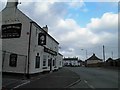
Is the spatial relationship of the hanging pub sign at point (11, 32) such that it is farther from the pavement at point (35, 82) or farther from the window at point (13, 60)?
the window at point (13, 60)

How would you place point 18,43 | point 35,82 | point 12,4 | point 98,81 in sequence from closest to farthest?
point 35,82, point 98,81, point 18,43, point 12,4

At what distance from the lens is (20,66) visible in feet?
83.5

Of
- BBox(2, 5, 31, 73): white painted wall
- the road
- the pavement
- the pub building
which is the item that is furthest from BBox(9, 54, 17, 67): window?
the road

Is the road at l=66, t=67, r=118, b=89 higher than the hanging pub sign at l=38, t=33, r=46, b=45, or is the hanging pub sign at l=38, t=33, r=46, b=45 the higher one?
the hanging pub sign at l=38, t=33, r=46, b=45

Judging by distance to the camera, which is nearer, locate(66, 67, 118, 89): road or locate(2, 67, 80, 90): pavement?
locate(2, 67, 80, 90): pavement

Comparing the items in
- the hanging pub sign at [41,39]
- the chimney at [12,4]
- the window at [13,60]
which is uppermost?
the chimney at [12,4]

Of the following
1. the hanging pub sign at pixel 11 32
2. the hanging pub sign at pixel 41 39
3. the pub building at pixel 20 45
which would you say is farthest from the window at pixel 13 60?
the hanging pub sign at pixel 11 32

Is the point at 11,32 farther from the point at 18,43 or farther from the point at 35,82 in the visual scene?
the point at 18,43

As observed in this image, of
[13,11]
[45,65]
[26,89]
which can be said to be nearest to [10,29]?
[13,11]

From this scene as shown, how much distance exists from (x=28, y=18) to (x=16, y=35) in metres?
5.66

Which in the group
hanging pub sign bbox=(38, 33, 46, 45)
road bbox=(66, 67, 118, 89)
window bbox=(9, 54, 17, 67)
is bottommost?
road bbox=(66, 67, 118, 89)

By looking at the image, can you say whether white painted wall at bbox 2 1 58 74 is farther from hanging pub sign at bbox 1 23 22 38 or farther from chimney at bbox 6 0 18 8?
hanging pub sign at bbox 1 23 22 38

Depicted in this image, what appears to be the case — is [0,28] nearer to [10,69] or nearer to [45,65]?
[10,69]

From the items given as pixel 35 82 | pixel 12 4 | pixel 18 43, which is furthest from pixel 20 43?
pixel 35 82
